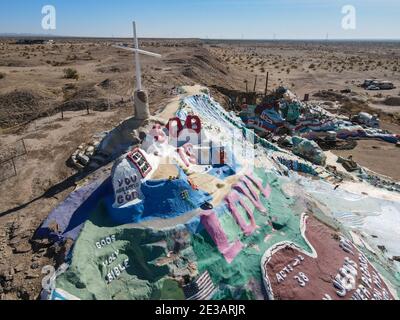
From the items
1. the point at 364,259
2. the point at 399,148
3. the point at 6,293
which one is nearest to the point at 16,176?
the point at 6,293

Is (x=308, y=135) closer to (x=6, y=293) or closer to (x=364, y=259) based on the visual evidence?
(x=364, y=259)

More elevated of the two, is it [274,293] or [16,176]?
[16,176]

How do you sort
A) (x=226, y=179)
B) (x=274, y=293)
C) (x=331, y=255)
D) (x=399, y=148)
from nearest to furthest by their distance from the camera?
(x=274, y=293), (x=331, y=255), (x=226, y=179), (x=399, y=148)

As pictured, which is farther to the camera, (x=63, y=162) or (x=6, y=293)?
(x=63, y=162)

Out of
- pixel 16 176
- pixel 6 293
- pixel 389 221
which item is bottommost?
pixel 389 221

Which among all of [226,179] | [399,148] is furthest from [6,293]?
[399,148]
